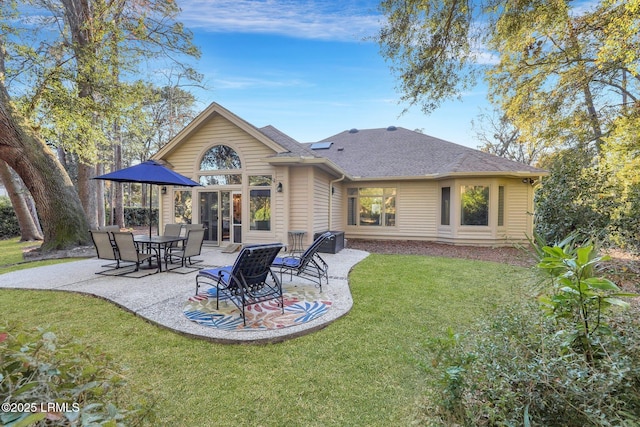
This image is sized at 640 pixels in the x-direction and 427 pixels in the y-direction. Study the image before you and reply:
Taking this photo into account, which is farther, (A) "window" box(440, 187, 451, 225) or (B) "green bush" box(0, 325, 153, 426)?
(A) "window" box(440, 187, 451, 225)

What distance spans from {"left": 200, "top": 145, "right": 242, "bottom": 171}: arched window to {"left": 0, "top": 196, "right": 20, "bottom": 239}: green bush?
1275 centimetres

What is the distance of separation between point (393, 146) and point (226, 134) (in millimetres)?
9019

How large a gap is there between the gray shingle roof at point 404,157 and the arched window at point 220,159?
558cm

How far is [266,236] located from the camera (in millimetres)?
10141

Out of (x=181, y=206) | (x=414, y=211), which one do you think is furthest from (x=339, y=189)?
(x=181, y=206)

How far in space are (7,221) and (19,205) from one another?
3.72 meters

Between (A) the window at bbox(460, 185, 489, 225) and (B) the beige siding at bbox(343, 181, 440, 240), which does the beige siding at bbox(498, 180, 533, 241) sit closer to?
(A) the window at bbox(460, 185, 489, 225)

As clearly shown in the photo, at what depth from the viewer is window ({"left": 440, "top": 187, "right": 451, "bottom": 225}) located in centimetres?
1250

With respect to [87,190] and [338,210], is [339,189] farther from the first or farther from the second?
[87,190]

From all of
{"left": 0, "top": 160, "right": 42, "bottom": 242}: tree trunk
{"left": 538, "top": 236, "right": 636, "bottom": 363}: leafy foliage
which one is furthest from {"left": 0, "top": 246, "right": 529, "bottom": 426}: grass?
{"left": 0, "top": 160, "right": 42, "bottom": 242}: tree trunk

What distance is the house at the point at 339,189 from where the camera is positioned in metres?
10.0

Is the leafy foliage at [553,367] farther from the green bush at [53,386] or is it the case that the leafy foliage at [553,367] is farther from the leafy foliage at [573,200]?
the leafy foliage at [573,200]

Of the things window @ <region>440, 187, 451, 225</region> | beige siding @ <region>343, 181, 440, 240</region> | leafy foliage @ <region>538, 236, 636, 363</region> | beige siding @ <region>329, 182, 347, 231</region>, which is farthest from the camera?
beige siding @ <region>343, 181, 440, 240</region>

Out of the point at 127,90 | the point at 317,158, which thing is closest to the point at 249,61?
the point at 127,90
